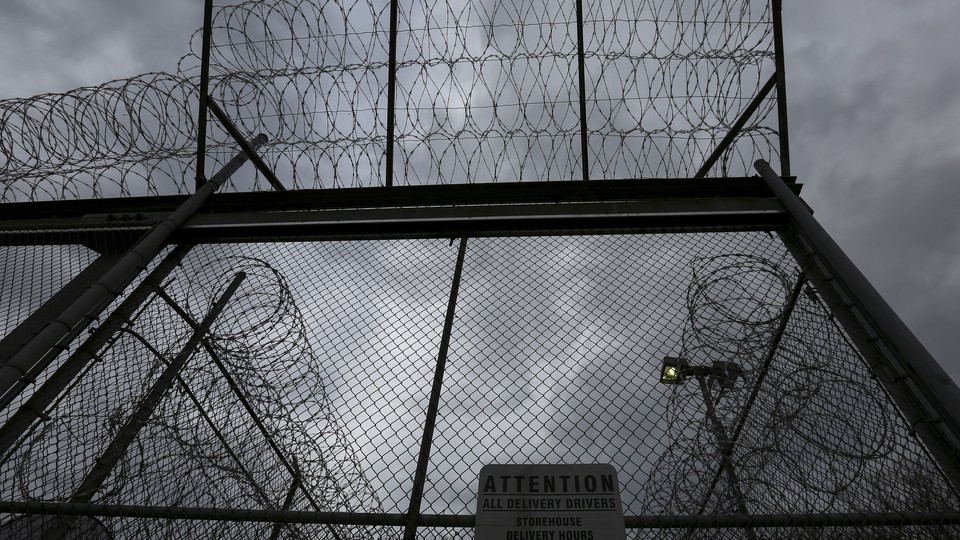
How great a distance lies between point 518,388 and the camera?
9.61 feet

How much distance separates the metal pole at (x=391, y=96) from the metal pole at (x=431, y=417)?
2.96 ft

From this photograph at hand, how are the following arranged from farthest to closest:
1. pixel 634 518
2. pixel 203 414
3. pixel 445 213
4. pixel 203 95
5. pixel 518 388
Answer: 1. pixel 203 95
2. pixel 445 213
3. pixel 203 414
4. pixel 518 388
5. pixel 634 518

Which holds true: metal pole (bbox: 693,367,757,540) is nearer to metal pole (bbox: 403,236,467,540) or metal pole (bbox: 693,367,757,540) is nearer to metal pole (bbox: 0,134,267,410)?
metal pole (bbox: 403,236,467,540)

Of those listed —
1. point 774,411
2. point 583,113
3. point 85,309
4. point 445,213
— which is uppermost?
point 583,113

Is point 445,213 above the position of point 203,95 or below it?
below

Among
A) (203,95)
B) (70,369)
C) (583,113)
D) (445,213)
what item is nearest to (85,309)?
(70,369)

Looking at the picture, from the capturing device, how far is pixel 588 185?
3883mm

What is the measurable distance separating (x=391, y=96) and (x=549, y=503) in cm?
290

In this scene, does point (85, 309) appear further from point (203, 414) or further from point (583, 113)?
point (583, 113)

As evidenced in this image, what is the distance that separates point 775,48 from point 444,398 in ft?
10.1

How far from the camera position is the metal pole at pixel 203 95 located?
3.95 meters

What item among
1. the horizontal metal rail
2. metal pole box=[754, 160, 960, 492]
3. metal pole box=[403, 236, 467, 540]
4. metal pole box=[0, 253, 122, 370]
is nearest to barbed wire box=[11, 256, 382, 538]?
the horizontal metal rail

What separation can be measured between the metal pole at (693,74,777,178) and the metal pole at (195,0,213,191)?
335cm

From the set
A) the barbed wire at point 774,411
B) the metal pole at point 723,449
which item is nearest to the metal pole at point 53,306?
the barbed wire at point 774,411
